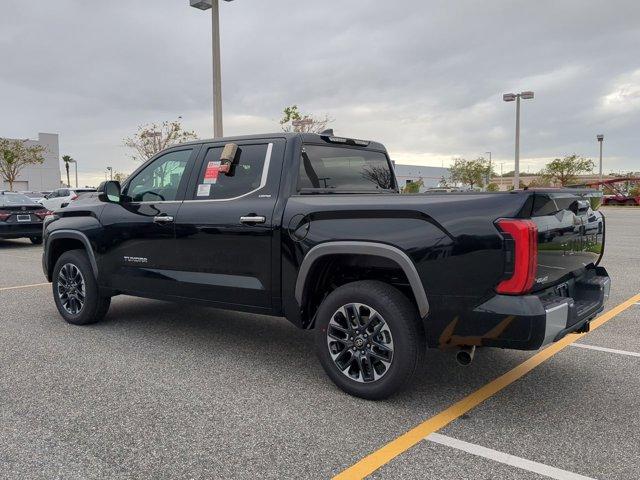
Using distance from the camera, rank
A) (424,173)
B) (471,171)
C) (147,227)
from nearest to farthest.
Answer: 1. (147,227)
2. (471,171)
3. (424,173)

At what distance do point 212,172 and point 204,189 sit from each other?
16 centimetres

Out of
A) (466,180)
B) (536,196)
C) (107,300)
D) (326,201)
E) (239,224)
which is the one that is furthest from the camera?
(466,180)

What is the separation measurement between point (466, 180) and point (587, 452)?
7485cm

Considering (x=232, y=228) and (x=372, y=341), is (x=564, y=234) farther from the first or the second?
(x=232, y=228)

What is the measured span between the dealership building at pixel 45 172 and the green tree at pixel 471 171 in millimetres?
53609

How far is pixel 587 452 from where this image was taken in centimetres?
300

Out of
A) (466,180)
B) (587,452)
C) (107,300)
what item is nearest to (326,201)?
(587,452)

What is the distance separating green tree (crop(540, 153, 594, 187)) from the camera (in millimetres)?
59406

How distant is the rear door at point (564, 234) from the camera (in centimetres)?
329

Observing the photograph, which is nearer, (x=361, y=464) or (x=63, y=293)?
(x=361, y=464)

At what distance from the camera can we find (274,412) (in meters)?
3.55

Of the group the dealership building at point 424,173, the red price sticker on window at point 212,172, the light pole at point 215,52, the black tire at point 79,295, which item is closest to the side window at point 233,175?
the red price sticker on window at point 212,172

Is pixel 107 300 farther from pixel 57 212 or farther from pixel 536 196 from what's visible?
pixel 536 196

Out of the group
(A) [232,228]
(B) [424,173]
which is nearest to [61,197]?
(A) [232,228]
